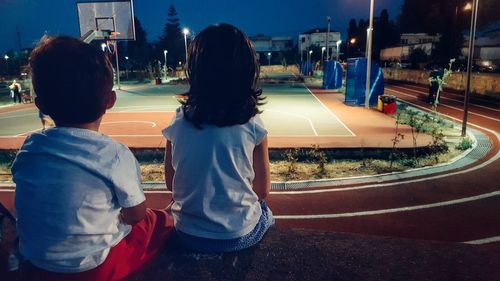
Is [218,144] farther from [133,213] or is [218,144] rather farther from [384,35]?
[384,35]

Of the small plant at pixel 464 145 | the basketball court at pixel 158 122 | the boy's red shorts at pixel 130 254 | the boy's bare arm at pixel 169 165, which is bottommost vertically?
the small plant at pixel 464 145

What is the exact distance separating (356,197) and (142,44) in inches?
3310

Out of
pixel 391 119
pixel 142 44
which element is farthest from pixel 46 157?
pixel 142 44

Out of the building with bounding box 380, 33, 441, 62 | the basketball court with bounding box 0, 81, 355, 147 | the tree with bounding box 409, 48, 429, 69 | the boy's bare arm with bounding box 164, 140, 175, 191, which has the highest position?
the building with bounding box 380, 33, 441, 62

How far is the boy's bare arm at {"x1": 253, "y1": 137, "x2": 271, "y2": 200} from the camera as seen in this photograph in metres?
2.23

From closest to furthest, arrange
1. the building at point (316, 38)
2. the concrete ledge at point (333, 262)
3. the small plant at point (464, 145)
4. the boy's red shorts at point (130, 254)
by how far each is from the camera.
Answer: the boy's red shorts at point (130, 254) → the concrete ledge at point (333, 262) → the small plant at point (464, 145) → the building at point (316, 38)

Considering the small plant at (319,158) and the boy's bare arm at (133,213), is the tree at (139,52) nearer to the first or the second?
the small plant at (319,158)

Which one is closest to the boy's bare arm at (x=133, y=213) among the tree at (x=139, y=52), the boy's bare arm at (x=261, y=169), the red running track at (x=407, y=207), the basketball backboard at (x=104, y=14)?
the boy's bare arm at (x=261, y=169)

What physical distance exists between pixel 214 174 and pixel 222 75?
52 cm

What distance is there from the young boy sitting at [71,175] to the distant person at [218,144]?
0.35 meters

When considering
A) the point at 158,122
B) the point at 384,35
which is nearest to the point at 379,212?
the point at 158,122

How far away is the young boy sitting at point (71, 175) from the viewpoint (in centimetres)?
171

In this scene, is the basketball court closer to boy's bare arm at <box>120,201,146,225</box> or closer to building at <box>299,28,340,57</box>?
boy's bare arm at <box>120,201,146,225</box>

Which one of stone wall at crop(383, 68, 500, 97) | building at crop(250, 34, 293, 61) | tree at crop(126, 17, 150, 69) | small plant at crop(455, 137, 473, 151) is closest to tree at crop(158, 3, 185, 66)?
tree at crop(126, 17, 150, 69)
